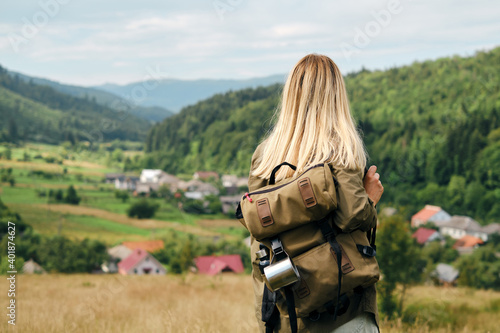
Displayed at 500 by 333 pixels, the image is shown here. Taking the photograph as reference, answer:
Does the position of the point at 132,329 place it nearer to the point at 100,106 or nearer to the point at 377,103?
the point at 377,103

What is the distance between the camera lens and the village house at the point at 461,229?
70.9 meters

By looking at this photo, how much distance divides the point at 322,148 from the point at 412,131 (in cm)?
11283

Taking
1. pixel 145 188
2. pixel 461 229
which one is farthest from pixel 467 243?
pixel 145 188

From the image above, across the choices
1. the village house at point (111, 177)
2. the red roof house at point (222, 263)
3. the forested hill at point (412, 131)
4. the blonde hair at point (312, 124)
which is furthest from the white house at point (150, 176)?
the blonde hair at point (312, 124)

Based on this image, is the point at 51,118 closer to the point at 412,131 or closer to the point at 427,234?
the point at 412,131

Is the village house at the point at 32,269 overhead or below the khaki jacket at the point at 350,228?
below

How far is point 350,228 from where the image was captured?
68.4 inches

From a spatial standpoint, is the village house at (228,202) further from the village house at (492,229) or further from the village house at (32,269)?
the village house at (32,269)

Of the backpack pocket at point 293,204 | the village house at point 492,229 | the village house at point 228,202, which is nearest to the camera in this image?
the backpack pocket at point 293,204

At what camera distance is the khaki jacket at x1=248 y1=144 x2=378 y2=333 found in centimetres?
172

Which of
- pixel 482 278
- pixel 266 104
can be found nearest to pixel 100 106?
pixel 266 104

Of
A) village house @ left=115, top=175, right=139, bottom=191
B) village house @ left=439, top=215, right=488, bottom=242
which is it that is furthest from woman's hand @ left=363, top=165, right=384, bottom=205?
village house @ left=115, top=175, right=139, bottom=191

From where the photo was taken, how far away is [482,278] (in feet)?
157

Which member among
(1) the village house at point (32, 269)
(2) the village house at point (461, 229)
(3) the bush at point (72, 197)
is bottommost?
(2) the village house at point (461, 229)
